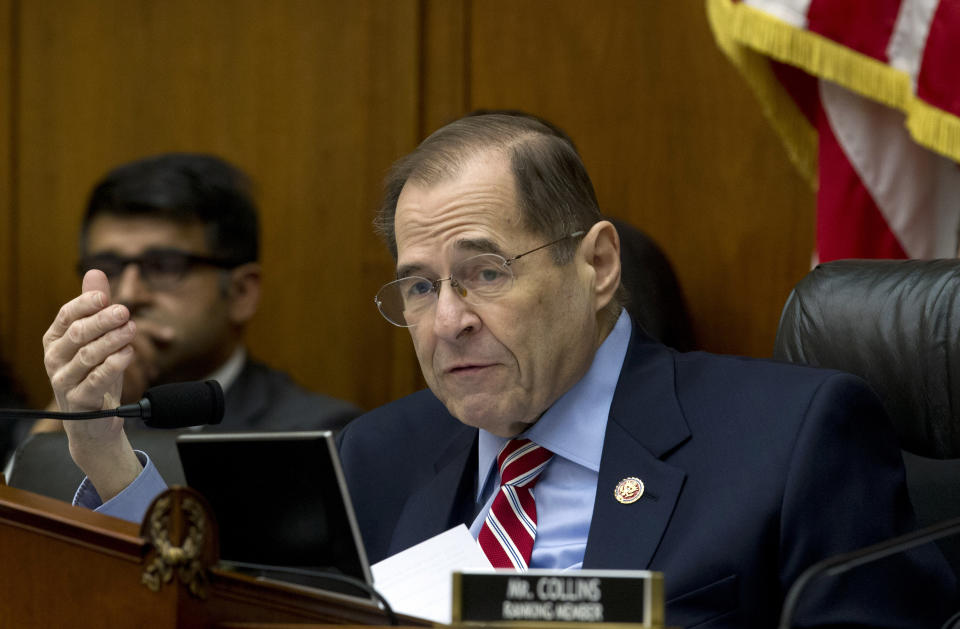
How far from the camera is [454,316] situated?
5.68ft

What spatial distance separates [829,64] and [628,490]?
3.99 ft

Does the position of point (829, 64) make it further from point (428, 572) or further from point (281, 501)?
point (281, 501)

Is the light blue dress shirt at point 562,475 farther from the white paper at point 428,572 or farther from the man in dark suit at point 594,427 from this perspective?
the white paper at point 428,572

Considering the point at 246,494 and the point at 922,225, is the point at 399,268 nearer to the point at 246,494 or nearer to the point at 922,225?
the point at 246,494

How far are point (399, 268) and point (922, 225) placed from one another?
1.32 metres

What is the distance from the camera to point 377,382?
3.54 metres

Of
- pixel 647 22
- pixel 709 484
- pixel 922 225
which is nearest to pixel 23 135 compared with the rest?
pixel 647 22

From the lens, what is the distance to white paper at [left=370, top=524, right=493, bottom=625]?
1514mm

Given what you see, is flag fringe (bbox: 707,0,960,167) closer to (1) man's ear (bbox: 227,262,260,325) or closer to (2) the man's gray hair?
(2) the man's gray hair

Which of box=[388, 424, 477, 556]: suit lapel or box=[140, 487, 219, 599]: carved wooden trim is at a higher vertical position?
box=[140, 487, 219, 599]: carved wooden trim

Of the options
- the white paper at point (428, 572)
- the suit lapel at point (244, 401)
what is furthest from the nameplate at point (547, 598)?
the suit lapel at point (244, 401)

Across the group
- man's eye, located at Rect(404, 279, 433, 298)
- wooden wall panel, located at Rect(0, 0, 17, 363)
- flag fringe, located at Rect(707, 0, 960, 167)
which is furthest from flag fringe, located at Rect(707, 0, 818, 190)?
wooden wall panel, located at Rect(0, 0, 17, 363)

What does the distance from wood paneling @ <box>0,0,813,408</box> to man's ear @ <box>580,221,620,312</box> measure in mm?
1239

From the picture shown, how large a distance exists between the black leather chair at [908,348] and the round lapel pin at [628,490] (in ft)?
1.47
